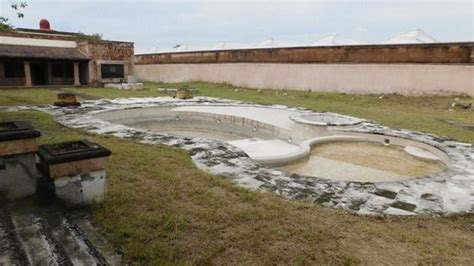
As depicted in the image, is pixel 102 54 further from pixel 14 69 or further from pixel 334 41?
pixel 334 41

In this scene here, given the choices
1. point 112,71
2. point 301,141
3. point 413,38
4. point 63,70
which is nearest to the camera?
point 301,141

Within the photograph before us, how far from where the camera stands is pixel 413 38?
51.8ft

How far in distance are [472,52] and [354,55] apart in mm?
5081

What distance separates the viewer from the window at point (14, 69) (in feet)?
65.1

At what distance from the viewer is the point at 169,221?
9.88 ft

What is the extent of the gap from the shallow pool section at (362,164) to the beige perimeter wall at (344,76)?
8.38 metres

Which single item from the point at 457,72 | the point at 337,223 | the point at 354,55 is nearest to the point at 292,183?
the point at 337,223

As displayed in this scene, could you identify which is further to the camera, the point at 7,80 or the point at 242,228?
the point at 7,80

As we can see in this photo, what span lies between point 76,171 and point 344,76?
1602 cm

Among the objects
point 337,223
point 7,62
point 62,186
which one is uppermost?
point 7,62

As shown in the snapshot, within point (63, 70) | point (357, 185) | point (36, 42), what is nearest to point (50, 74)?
point (63, 70)

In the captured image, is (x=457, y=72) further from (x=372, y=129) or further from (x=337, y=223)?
(x=337, y=223)

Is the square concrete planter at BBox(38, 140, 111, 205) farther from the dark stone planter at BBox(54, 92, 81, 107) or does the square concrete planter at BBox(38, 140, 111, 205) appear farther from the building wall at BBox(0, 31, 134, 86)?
the building wall at BBox(0, 31, 134, 86)

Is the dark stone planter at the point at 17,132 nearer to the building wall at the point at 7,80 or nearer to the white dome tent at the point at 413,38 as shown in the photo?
the white dome tent at the point at 413,38
